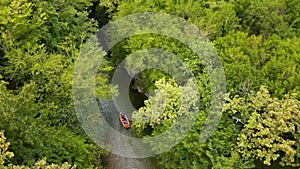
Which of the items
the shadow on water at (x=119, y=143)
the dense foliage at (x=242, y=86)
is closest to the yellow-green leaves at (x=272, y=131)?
the dense foliage at (x=242, y=86)

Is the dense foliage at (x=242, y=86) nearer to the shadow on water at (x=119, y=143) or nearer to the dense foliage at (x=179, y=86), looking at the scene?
the dense foliage at (x=179, y=86)

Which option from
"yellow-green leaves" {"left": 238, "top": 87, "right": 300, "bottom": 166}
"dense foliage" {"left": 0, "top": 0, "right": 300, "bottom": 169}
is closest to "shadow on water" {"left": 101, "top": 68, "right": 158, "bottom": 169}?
"dense foliage" {"left": 0, "top": 0, "right": 300, "bottom": 169}

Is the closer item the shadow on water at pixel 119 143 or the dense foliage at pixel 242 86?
the dense foliage at pixel 242 86

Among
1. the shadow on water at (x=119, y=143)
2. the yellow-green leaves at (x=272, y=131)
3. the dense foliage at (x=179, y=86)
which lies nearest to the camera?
the yellow-green leaves at (x=272, y=131)

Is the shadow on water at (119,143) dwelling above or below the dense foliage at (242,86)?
below

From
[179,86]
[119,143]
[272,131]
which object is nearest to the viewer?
[272,131]

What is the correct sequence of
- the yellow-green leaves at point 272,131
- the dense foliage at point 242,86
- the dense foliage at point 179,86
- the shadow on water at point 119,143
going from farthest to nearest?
the shadow on water at point 119,143
the dense foliage at point 242,86
the dense foliage at point 179,86
the yellow-green leaves at point 272,131

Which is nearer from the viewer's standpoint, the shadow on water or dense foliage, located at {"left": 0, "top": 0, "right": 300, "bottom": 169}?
dense foliage, located at {"left": 0, "top": 0, "right": 300, "bottom": 169}

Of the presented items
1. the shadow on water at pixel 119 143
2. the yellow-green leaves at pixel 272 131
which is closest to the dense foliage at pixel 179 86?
the yellow-green leaves at pixel 272 131

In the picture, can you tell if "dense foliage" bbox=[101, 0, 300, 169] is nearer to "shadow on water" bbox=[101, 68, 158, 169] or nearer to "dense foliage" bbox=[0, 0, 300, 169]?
"dense foliage" bbox=[0, 0, 300, 169]

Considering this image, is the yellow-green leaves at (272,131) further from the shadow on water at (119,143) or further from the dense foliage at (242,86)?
the shadow on water at (119,143)

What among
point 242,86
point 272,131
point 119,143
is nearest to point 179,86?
point 242,86

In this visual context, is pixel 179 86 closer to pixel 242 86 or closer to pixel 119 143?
pixel 242 86
